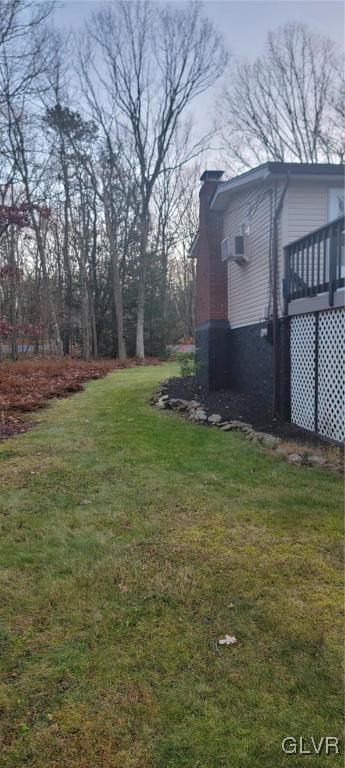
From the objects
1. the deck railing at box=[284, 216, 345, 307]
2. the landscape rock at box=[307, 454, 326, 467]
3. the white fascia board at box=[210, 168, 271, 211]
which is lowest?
the landscape rock at box=[307, 454, 326, 467]

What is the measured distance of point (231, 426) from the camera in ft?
23.1

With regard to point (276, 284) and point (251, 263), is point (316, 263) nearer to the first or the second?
point (276, 284)

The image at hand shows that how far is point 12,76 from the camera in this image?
992cm

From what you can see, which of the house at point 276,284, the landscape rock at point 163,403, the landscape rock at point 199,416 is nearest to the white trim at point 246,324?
the house at point 276,284

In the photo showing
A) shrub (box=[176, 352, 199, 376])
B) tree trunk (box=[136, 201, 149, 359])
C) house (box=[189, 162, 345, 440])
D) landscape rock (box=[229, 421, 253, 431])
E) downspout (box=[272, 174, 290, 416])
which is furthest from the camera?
tree trunk (box=[136, 201, 149, 359])

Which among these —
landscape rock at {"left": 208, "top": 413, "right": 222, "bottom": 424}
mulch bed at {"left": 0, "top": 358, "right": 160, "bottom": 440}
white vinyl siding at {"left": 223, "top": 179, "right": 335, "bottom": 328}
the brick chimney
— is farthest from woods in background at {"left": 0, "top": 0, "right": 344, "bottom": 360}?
landscape rock at {"left": 208, "top": 413, "right": 222, "bottom": 424}

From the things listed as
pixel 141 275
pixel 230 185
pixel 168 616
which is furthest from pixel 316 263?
pixel 141 275

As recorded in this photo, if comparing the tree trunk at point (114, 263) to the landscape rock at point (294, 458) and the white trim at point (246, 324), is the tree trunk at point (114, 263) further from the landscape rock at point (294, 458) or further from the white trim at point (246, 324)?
the landscape rock at point (294, 458)

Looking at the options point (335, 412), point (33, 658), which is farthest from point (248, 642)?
point (335, 412)

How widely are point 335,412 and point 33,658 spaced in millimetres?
4930

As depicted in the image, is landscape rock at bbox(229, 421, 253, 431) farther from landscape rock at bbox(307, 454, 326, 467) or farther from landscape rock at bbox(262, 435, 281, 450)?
landscape rock at bbox(307, 454, 326, 467)

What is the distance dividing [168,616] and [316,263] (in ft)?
19.4

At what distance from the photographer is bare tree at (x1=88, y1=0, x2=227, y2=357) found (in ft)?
67.4

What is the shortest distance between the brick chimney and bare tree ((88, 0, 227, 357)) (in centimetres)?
1196
